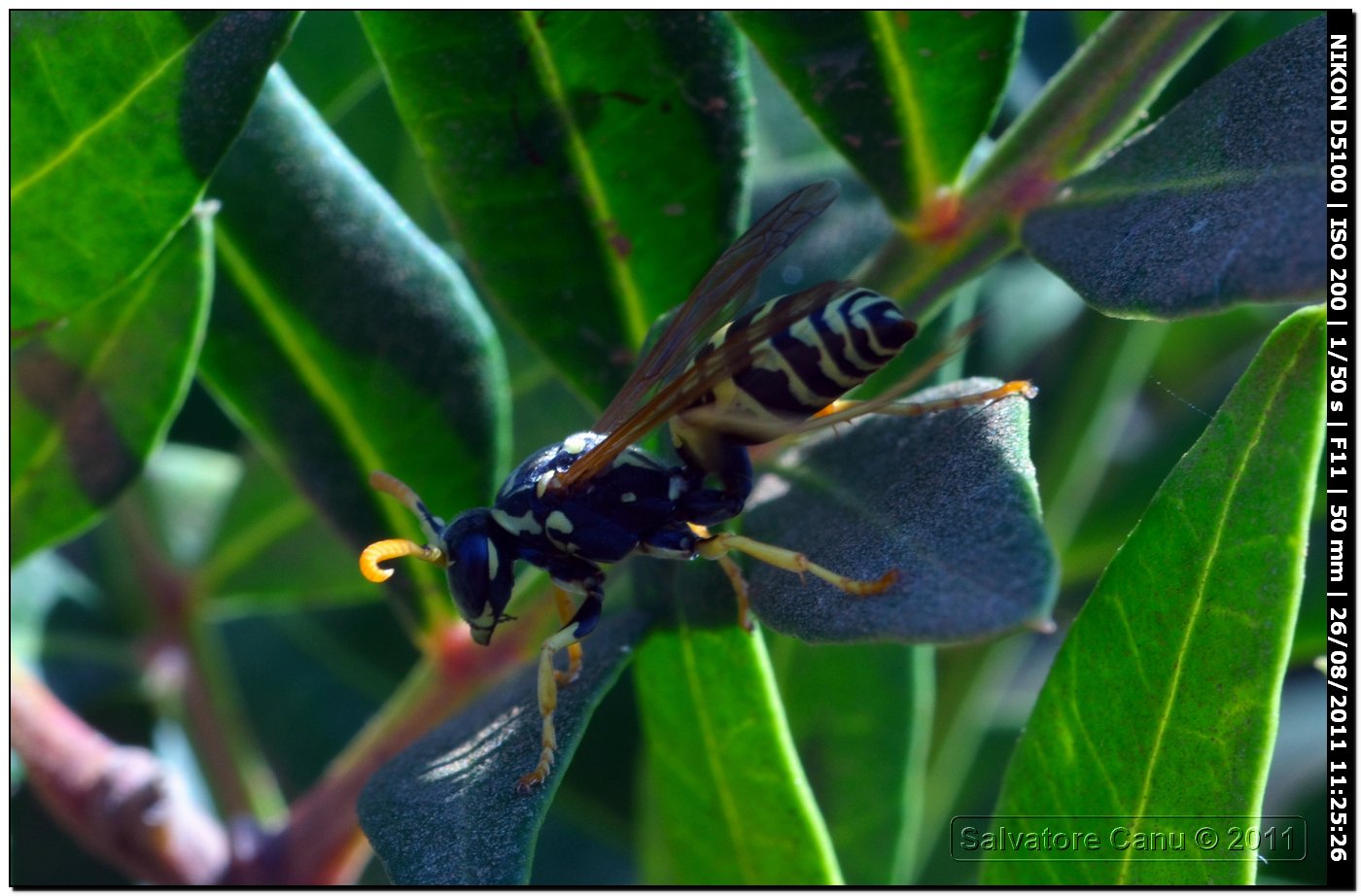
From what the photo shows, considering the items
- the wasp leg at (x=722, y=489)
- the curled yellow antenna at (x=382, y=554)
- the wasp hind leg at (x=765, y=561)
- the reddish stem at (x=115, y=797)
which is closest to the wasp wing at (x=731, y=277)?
the wasp leg at (x=722, y=489)

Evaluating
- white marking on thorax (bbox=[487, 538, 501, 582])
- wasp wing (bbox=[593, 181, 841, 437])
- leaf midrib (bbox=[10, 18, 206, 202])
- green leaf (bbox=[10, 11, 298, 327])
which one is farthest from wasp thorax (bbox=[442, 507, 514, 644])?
leaf midrib (bbox=[10, 18, 206, 202])

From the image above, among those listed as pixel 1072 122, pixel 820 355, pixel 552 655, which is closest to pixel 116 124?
pixel 552 655

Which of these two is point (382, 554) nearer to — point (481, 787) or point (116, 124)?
point (481, 787)

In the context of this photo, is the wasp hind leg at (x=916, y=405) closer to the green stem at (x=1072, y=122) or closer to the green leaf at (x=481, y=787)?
the green stem at (x=1072, y=122)

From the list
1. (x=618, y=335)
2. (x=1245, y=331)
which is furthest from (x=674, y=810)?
(x=1245, y=331)

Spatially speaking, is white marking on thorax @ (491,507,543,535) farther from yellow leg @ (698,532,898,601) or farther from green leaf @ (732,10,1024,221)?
green leaf @ (732,10,1024,221)

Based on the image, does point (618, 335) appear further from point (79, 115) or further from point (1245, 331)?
point (1245, 331)
